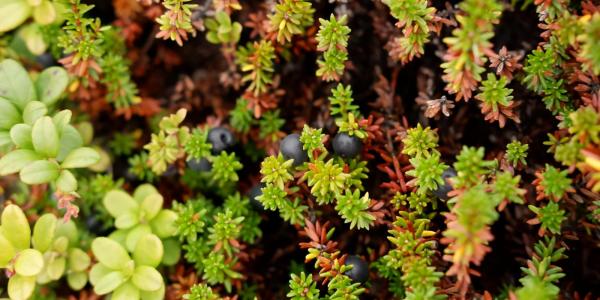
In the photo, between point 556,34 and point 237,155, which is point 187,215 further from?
point 556,34

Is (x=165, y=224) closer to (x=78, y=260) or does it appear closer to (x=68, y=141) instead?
(x=78, y=260)

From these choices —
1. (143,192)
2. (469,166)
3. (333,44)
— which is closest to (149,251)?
(143,192)

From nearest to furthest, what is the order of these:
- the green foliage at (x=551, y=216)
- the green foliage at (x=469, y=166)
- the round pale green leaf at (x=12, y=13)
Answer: the green foliage at (x=469, y=166) < the green foliage at (x=551, y=216) < the round pale green leaf at (x=12, y=13)

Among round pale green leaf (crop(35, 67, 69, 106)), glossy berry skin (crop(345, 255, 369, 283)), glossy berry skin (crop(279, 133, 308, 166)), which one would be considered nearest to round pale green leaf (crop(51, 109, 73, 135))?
round pale green leaf (crop(35, 67, 69, 106))

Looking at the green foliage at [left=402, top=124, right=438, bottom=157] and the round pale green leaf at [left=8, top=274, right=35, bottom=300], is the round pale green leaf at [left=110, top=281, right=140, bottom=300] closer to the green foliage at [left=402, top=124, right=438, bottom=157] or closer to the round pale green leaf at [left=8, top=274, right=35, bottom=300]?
the round pale green leaf at [left=8, top=274, right=35, bottom=300]

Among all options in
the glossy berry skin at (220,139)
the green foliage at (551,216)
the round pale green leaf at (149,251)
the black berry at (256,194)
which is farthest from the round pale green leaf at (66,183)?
the green foliage at (551,216)

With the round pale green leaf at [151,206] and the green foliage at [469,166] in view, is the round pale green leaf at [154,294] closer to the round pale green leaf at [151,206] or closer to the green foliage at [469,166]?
the round pale green leaf at [151,206]
